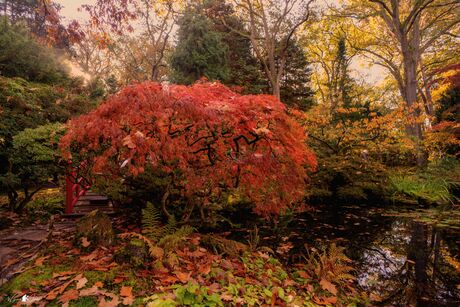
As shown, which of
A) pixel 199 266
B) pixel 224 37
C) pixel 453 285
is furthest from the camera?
pixel 224 37

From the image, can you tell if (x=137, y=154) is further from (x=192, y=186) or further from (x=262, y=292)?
(x=262, y=292)

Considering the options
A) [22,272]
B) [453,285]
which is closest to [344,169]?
[453,285]

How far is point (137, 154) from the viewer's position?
4160mm

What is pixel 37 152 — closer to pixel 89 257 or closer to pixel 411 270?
pixel 89 257

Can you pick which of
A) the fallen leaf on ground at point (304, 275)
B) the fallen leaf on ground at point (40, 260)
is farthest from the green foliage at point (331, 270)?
the fallen leaf on ground at point (40, 260)

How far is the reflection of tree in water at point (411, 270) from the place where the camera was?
14.0 ft

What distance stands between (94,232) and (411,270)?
5581mm

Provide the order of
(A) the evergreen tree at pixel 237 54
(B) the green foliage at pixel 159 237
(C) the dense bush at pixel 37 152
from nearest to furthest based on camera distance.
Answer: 1. (B) the green foliage at pixel 159 237
2. (C) the dense bush at pixel 37 152
3. (A) the evergreen tree at pixel 237 54

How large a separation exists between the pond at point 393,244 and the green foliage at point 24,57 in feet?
35.9

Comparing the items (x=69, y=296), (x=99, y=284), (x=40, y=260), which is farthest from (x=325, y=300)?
(x=40, y=260)

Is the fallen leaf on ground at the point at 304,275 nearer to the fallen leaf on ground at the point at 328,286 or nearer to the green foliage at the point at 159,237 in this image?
the fallen leaf on ground at the point at 328,286

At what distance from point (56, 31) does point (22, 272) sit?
21.0 ft

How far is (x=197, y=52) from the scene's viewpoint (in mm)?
16375

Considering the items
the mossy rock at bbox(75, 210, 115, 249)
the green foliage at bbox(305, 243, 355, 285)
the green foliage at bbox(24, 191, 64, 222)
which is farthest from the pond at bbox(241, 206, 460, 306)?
the green foliage at bbox(24, 191, 64, 222)
